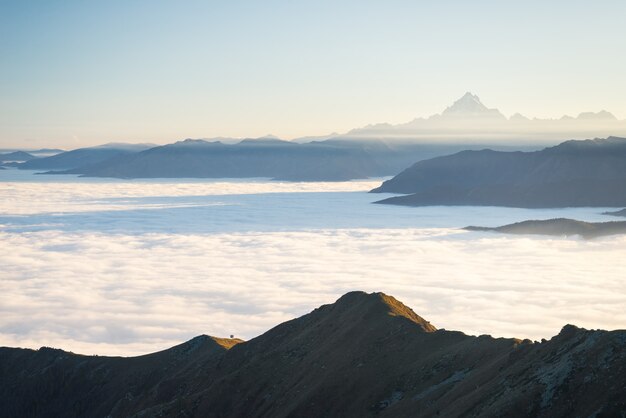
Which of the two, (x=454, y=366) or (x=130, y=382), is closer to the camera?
(x=454, y=366)

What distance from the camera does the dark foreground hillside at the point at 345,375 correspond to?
4519cm

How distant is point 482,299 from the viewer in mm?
175875

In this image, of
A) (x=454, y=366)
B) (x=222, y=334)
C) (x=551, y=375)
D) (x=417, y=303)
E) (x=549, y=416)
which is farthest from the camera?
(x=417, y=303)

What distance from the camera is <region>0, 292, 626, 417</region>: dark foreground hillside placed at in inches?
1779

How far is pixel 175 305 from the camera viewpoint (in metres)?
171

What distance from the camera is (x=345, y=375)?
2638 inches

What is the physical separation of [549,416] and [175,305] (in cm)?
13718

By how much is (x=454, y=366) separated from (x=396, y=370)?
6.05 metres

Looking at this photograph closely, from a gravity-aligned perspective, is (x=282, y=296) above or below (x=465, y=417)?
below

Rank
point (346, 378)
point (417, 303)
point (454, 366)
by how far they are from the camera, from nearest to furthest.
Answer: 1. point (454, 366)
2. point (346, 378)
3. point (417, 303)

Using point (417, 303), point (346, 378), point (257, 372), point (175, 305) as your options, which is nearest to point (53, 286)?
point (175, 305)

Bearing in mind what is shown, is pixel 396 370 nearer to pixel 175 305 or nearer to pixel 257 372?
pixel 257 372

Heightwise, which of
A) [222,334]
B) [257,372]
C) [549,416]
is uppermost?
[549,416]

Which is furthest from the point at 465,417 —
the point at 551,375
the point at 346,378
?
the point at 346,378
